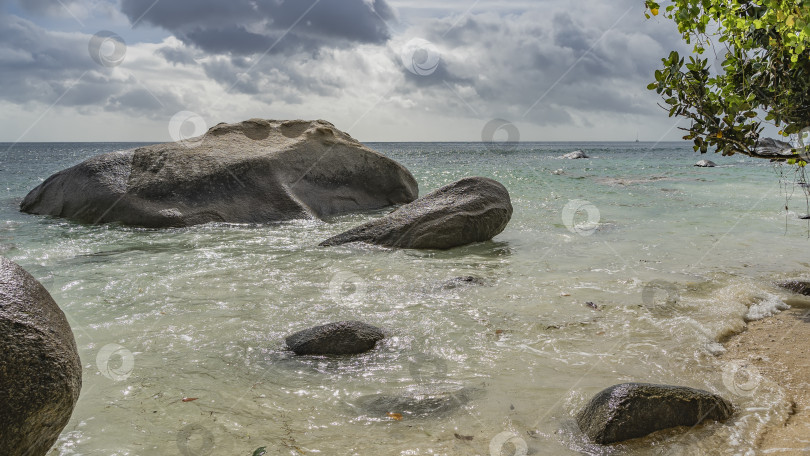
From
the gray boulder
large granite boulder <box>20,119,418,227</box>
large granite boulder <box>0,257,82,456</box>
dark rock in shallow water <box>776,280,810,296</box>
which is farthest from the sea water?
large granite boulder <box>20,119,418,227</box>

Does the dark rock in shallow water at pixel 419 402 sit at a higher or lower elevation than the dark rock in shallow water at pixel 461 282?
lower

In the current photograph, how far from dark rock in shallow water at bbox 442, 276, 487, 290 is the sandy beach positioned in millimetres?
2571

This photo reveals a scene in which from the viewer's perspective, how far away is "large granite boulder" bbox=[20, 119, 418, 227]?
1037 cm

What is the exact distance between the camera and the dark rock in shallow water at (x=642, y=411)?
10.0 ft

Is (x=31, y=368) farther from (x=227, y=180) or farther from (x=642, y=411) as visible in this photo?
(x=227, y=180)

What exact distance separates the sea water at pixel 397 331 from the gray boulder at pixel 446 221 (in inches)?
11.2

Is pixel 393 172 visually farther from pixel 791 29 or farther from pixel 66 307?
pixel 791 29

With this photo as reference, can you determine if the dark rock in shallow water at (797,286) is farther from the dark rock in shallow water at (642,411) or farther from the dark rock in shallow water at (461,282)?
the dark rock in shallow water at (642,411)

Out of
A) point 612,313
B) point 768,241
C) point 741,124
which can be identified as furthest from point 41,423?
point 768,241

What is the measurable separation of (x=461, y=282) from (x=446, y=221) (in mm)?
2187

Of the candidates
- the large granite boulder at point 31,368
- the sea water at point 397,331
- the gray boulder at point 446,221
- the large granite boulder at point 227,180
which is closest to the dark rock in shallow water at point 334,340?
the sea water at point 397,331

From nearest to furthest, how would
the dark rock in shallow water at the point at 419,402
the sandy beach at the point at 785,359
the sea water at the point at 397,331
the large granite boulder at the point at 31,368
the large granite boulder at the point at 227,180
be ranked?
the large granite boulder at the point at 31,368 < the sandy beach at the point at 785,359 < the sea water at the point at 397,331 < the dark rock in shallow water at the point at 419,402 < the large granite boulder at the point at 227,180

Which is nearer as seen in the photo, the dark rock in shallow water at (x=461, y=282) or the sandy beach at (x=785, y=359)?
the sandy beach at (x=785, y=359)

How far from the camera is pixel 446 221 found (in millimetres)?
8328
